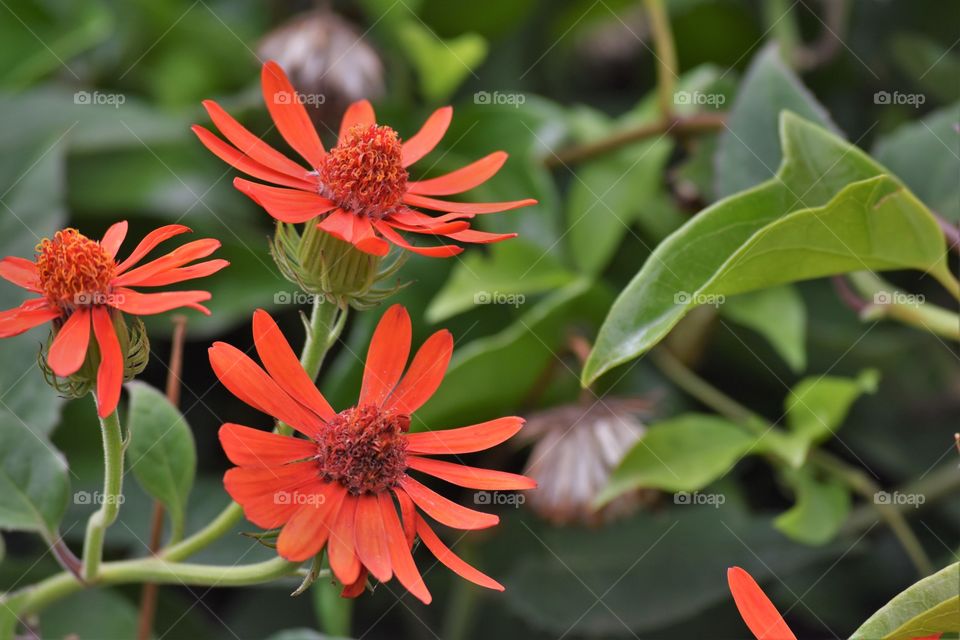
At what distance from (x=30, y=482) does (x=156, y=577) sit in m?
0.13

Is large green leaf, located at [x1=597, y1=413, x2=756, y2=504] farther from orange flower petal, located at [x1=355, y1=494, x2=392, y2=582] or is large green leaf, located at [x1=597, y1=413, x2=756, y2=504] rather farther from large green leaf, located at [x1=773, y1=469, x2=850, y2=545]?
orange flower petal, located at [x1=355, y1=494, x2=392, y2=582]

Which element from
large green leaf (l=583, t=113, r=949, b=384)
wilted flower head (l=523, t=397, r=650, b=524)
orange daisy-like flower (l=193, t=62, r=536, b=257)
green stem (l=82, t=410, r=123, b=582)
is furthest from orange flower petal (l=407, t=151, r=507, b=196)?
wilted flower head (l=523, t=397, r=650, b=524)

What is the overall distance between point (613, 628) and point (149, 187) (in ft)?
2.01

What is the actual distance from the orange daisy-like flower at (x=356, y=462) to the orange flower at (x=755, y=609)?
0.10m

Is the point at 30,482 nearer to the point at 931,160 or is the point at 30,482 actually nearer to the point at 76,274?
the point at 76,274

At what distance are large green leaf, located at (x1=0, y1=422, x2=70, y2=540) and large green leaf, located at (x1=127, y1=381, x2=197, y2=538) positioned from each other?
0.05 meters

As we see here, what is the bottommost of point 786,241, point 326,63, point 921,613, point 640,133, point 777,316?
point 921,613

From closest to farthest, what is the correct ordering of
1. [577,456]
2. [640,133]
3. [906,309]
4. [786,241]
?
[786,241] → [906,309] → [577,456] → [640,133]

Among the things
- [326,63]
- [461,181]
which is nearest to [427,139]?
[461,181]

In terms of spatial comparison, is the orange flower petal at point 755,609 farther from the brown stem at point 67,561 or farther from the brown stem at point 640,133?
the brown stem at point 640,133

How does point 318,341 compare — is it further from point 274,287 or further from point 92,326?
point 274,287

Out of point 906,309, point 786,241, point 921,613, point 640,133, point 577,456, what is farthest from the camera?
point 640,133

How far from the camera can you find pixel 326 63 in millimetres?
1005

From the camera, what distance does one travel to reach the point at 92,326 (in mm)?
450
